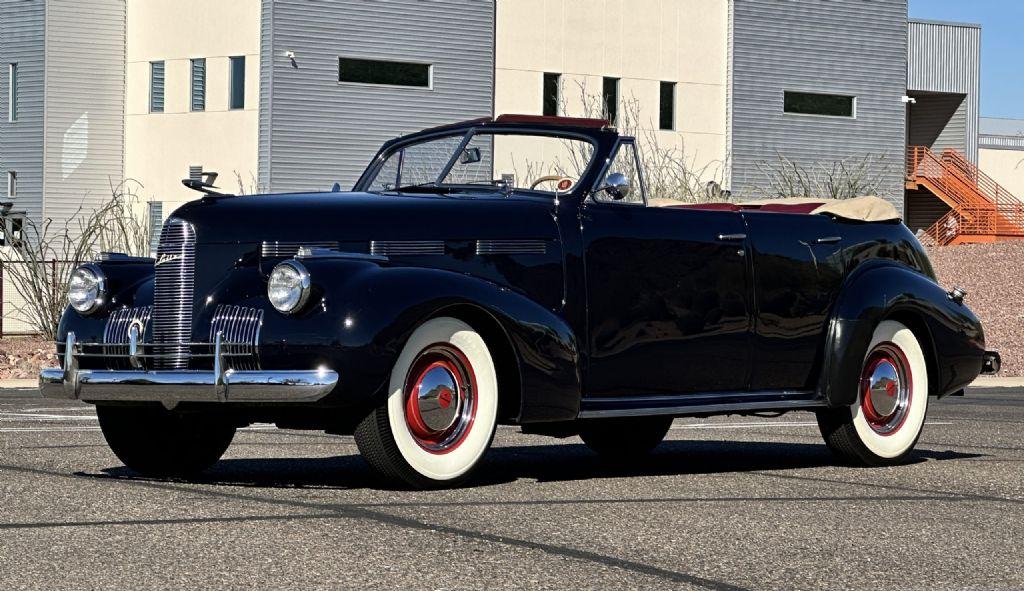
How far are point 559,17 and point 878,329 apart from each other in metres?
32.4

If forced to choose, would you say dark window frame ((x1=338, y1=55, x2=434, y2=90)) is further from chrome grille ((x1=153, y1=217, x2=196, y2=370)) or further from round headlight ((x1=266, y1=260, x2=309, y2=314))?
round headlight ((x1=266, y1=260, x2=309, y2=314))

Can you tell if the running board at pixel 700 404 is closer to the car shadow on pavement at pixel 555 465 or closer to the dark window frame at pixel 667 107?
the car shadow on pavement at pixel 555 465

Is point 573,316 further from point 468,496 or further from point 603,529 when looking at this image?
point 603,529

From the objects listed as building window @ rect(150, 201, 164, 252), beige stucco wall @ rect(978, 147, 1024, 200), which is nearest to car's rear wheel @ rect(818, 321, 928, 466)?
building window @ rect(150, 201, 164, 252)

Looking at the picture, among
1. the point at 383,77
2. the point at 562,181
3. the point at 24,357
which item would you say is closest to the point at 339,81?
the point at 383,77

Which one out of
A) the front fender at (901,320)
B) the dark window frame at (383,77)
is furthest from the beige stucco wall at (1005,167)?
the front fender at (901,320)

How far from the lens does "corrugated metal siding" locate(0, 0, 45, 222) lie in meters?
41.2

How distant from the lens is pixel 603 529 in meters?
6.64

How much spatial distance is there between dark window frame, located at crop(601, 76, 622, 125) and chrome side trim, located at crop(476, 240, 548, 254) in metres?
33.9

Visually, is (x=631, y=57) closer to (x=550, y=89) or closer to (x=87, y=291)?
(x=550, y=89)

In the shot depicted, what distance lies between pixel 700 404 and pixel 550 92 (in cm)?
3348

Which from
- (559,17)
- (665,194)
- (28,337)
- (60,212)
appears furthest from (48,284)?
(559,17)

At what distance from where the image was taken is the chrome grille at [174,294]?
7.98 meters

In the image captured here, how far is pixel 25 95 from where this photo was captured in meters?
41.3
